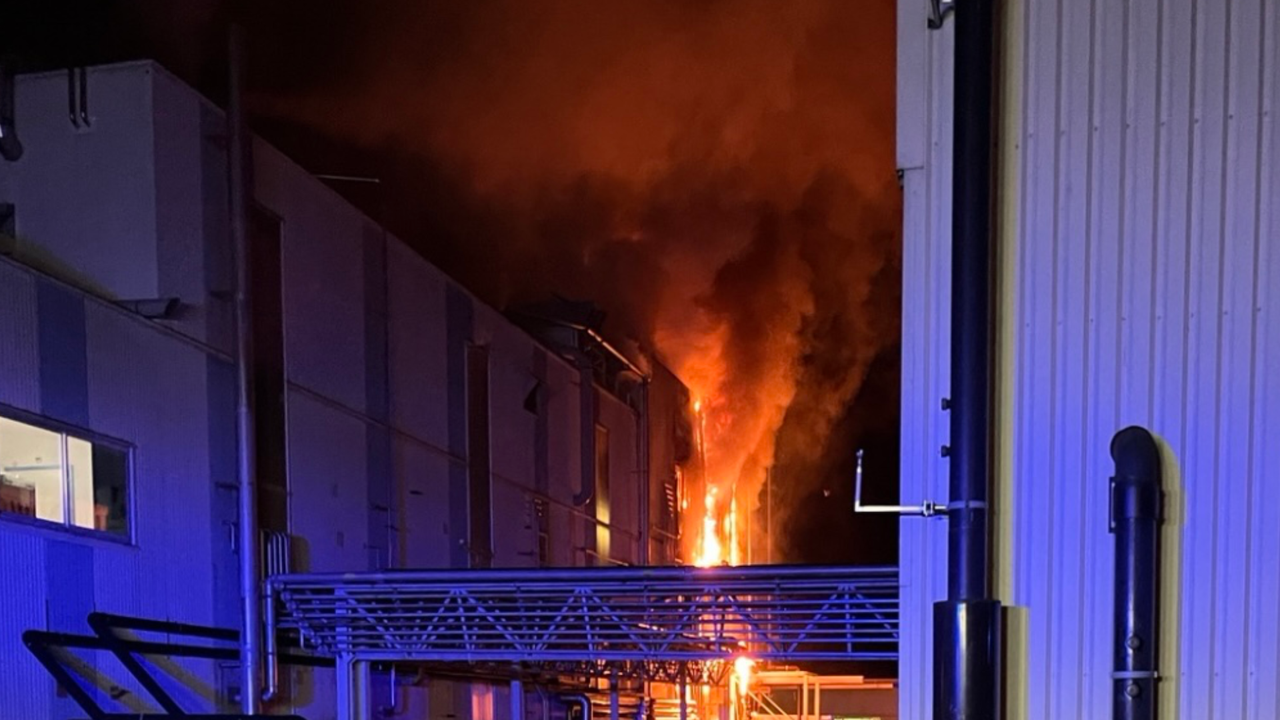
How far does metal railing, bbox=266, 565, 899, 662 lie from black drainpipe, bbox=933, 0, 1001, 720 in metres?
4.20

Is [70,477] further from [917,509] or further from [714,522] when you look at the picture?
[714,522]

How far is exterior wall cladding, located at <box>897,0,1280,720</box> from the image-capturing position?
4469 millimetres

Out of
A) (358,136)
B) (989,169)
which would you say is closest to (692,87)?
(358,136)

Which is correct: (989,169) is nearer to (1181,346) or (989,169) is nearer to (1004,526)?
(1181,346)

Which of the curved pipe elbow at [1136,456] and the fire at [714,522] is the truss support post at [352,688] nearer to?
the curved pipe elbow at [1136,456]

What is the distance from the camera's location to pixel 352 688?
10.4m

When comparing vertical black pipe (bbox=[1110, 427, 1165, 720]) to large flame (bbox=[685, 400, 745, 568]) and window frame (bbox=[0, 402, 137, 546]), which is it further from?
large flame (bbox=[685, 400, 745, 568])

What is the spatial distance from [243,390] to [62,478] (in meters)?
1.81

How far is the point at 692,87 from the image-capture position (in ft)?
56.1

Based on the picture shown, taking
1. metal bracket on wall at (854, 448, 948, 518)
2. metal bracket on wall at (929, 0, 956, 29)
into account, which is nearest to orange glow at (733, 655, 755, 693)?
metal bracket on wall at (854, 448, 948, 518)

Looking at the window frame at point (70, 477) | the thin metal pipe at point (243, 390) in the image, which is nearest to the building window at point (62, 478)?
the window frame at point (70, 477)

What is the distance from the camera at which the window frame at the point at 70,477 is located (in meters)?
7.73

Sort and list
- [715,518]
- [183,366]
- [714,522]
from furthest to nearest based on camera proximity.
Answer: [715,518]
[714,522]
[183,366]

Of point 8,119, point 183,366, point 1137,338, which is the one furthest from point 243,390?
point 1137,338
